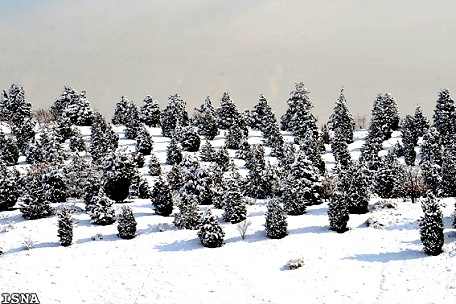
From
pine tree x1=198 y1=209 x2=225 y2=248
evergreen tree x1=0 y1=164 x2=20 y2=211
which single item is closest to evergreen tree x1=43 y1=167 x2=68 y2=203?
evergreen tree x1=0 y1=164 x2=20 y2=211

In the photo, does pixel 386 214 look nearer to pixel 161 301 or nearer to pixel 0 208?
pixel 161 301

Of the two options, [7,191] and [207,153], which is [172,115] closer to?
[207,153]

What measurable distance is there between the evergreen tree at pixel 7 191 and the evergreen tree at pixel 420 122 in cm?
7280

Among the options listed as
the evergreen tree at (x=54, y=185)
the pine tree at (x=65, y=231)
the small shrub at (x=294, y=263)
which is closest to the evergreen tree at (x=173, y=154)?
the evergreen tree at (x=54, y=185)

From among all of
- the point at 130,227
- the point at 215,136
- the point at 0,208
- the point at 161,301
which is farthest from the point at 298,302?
the point at 215,136

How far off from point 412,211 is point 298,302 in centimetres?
2111

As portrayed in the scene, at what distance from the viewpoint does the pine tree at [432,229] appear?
1321 inches

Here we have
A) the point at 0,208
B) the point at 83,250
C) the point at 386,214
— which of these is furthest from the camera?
the point at 0,208

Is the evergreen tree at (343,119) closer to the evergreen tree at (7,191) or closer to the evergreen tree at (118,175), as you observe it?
the evergreen tree at (118,175)

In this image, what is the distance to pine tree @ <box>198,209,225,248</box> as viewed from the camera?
38.1m

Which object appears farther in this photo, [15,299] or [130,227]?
[130,227]

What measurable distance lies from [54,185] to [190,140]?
32696 mm

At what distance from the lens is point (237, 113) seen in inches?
3893

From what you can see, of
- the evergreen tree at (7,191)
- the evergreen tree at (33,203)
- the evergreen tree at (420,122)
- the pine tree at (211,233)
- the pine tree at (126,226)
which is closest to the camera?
the pine tree at (211,233)
